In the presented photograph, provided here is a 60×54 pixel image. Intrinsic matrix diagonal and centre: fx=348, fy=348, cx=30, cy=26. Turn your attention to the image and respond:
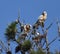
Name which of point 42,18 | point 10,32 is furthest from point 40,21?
point 10,32

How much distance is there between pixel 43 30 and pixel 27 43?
478 mm

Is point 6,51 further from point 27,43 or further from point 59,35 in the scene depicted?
point 59,35

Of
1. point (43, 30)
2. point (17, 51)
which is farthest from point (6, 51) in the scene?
point (43, 30)

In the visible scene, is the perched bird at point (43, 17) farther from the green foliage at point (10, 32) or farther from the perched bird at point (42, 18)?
the green foliage at point (10, 32)

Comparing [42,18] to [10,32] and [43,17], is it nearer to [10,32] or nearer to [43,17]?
[43,17]

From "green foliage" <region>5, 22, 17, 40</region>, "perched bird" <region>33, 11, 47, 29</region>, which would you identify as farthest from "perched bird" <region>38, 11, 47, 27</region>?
"green foliage" <region>5, 22, 17, 40</region>

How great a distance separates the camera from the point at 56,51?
4.04 meters

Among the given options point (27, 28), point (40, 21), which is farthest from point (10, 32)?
point (40, 21)

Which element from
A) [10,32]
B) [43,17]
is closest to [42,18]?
[43,17]

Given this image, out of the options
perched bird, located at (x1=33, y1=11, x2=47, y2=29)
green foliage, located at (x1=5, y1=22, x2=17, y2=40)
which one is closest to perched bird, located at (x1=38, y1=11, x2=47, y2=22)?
perched bird, located at (x1=33, y1=11, x2=47, y2=29)

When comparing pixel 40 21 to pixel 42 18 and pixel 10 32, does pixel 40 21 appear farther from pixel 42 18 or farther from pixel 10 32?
pixel 10 32

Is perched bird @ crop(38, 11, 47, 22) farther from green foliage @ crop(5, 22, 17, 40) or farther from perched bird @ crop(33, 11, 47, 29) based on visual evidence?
green foliage @ crop(5, 22, 17, 40)

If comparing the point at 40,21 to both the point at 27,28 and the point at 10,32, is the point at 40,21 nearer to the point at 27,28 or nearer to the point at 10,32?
the point at 27,28

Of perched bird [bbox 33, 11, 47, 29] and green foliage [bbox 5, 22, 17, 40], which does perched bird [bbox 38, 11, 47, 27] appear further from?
green foliage [bbox 5, 22, 17, 40]
